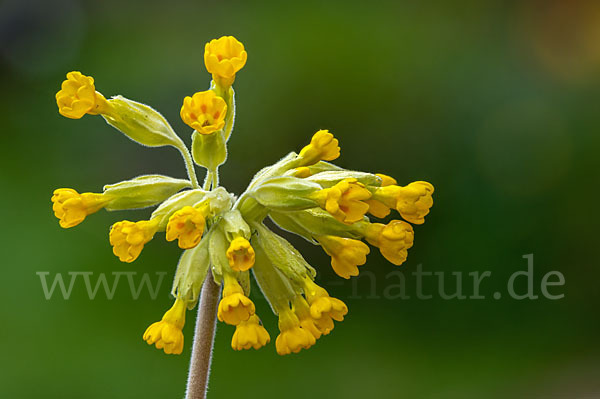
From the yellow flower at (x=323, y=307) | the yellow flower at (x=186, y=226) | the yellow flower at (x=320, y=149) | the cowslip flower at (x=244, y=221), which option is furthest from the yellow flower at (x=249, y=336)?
the yellow flower at (x=320, y=149)

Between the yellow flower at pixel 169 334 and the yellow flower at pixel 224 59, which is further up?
the yellow flower at pixel 224 59

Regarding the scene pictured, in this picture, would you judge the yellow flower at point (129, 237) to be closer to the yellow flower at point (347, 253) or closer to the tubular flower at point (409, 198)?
the yellow flower at point (347, 253)

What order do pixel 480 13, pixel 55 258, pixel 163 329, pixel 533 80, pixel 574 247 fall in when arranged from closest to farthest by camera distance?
pixel 163 329 → pixel 55 258 → pixel 574 247 → pixel 533 80 → pixel 480 13

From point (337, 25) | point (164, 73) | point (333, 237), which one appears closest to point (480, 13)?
point (337, 25)

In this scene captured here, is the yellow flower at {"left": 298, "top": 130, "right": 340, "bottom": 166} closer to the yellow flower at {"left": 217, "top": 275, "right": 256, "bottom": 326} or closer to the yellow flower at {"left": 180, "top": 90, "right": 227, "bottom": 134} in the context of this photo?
the yellow flower at {"left": 180, "top": 90, "right": 227, "bottom": 134}

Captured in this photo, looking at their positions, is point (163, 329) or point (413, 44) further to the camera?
point (413, 44)

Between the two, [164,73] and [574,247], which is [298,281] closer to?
[574,247]

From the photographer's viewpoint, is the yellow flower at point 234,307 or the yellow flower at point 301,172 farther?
the yellow flower at point 301,172
